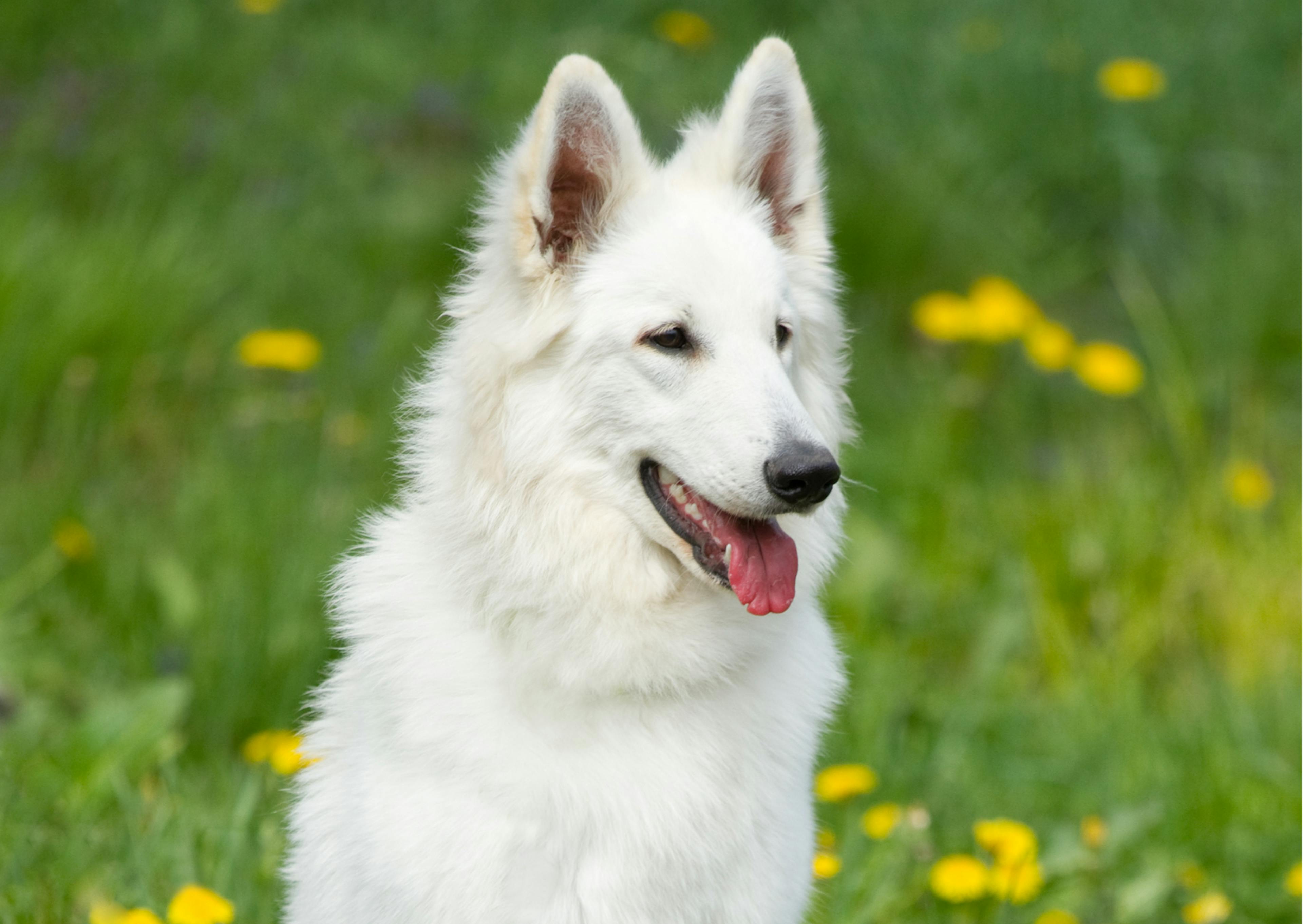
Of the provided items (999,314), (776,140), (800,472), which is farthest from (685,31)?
(800,472)

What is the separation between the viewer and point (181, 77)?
6.64 meters

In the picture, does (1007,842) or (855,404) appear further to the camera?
(855,404)

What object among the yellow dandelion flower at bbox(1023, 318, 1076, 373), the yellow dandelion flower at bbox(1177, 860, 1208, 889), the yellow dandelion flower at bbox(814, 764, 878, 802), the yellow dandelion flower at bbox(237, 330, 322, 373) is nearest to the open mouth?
the yellow dandelion flower at bbox(814, 764, 878, 802)

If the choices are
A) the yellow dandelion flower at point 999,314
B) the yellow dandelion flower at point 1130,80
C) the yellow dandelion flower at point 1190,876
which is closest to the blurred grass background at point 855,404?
the yellow dandelion flower at point 1190,876

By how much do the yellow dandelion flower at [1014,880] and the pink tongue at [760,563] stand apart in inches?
44.2

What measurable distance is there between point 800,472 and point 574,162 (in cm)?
76

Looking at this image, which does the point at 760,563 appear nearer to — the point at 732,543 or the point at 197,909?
the point at 732,543

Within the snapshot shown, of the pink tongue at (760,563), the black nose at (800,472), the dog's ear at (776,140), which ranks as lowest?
the pink tongue at (760,563)

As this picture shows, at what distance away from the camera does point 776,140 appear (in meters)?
2.95

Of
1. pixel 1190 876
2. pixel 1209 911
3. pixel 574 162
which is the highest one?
pixel 574 162

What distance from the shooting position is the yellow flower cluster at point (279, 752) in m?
A: 3.20

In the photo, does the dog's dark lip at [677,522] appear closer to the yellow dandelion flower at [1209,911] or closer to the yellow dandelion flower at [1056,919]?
the yellow dandelion flower at [1056,919]

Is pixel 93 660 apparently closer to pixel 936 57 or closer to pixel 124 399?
pixel 124 399

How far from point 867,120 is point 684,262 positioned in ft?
15.4
